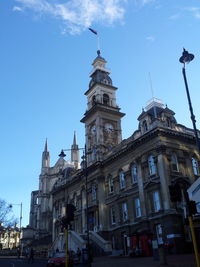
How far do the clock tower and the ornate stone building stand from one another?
8.0 inches

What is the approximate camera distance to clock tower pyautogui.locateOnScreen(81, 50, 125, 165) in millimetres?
52594

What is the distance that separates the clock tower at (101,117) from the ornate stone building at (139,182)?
0.67ft

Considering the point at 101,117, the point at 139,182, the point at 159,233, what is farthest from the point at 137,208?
the point at 101,117

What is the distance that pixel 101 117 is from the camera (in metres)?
55.2

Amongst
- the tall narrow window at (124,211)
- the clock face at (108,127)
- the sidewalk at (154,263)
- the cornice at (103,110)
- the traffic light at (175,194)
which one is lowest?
the sidewalk at (154,263)

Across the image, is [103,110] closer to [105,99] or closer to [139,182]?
[105,99]

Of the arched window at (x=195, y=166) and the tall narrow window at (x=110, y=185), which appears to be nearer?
the arched window at (x=195, y=166)

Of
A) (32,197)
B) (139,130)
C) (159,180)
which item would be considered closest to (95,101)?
(139,130)

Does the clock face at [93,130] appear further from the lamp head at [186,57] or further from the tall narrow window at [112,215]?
the lamp head at [186,57]

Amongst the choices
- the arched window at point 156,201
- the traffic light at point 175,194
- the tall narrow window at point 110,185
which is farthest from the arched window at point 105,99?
the traffic light at point 175,194

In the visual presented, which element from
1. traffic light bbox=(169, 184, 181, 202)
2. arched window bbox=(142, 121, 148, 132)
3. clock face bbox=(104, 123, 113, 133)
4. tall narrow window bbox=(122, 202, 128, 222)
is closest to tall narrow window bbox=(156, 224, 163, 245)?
tall narrow window bbox=(122, 202, 128, 222)

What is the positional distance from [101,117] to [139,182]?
20404 mm

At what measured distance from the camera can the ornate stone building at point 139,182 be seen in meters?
32.8

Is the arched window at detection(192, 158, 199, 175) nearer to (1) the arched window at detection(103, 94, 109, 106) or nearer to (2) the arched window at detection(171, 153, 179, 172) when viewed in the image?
(2) the arched window at detection(171, 153, 179, 172)
